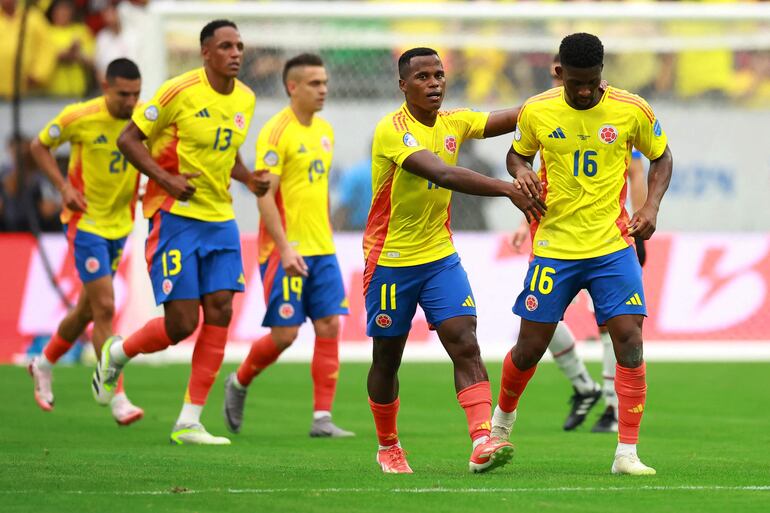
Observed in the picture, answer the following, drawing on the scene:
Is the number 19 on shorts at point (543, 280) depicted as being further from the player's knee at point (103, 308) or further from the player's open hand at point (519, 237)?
the player's knee at point (103, 308)

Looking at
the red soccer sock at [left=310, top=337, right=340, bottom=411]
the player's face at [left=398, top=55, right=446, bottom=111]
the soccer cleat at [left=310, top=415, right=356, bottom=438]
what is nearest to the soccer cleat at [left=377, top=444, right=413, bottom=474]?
the player's face at [left=398, top=55, right=446, bottom=111]

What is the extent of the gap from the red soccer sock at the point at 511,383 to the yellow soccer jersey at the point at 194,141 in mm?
2618

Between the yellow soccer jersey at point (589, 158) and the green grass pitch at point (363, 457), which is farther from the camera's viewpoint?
the yellow soccer jersey at point (589, 158)

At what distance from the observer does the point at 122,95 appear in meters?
11.5

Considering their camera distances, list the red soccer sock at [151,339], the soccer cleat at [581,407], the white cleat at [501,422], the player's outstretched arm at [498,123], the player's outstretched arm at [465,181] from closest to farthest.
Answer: the player's outstretched arm at [465,181] → the player's outstretched arm at [498,123] → the white cleat at [501,422] → the red soccer sock at [151,339] → the soccer cleat at [581,407]

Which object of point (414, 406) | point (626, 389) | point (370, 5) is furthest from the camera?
point (370, 5)

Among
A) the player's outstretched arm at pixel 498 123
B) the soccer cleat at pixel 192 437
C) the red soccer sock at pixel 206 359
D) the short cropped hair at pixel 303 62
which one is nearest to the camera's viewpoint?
the player's outstretched arm at pixel 498 123

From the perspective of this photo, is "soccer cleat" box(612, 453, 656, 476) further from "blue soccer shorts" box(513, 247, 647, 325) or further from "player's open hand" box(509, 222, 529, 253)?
"player's open hand" box(509, 222, 529, 253)

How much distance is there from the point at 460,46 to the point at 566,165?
416 inches

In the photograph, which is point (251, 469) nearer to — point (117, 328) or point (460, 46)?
point (117, 328)

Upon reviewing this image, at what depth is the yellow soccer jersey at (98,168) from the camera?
462 inches

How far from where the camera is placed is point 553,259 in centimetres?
815

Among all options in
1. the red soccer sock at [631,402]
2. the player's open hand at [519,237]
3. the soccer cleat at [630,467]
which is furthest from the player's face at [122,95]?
the soccer cleat at [630,467]

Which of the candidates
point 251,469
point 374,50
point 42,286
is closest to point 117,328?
point 42,286
